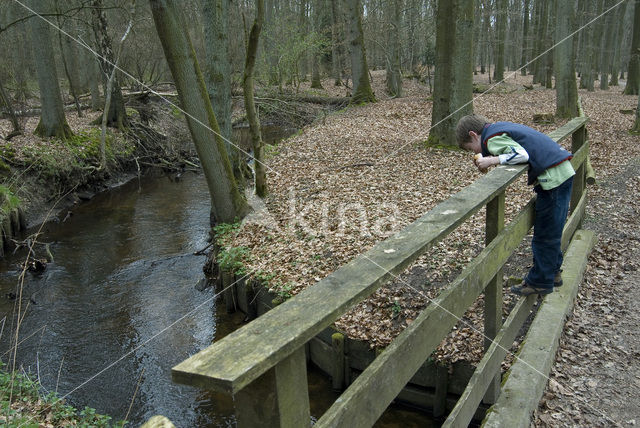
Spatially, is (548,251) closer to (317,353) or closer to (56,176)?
(317,353)

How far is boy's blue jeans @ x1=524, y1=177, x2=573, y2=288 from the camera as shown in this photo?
3869mm

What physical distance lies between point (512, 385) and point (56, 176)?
13.9 meters

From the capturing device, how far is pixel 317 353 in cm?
650

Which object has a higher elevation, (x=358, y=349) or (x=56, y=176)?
(x=56, y=176)

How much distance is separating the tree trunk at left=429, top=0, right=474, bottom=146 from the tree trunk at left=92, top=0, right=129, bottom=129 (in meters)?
10.7

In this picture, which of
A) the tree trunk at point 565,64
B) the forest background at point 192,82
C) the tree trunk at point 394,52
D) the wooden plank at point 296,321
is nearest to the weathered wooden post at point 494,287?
the wooden plank at point 296,321

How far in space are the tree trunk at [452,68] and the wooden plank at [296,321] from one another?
9.63 meters

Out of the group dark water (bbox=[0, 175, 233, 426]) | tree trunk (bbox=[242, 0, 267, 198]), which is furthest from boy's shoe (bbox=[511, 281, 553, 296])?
tree trunk (bbox=[242, 0, 267, 198])

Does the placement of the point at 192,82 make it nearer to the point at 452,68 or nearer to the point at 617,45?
the point at 452,68

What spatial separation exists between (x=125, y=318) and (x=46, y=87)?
10184mm

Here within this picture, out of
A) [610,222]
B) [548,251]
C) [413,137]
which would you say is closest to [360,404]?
[548,251]

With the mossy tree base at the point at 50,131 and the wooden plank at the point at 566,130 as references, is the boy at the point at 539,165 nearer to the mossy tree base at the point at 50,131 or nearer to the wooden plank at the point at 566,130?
the wooden plank at the point at 566,130

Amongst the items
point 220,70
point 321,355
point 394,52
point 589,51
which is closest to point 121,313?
point 321,355

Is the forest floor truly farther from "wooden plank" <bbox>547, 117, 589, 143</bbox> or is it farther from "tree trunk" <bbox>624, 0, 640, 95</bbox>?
"tree trunk" <bbox>624, 0, 640, 95</bbox>
